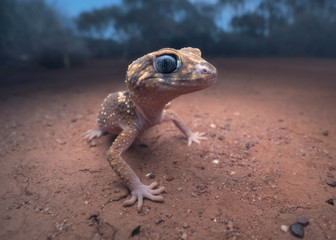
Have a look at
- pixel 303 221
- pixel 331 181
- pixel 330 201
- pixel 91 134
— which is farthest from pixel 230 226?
pixel 91 134

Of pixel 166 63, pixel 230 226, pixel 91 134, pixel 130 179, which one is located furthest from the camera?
pixel 91 134

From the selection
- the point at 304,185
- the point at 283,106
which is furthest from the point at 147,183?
the point at 283,106

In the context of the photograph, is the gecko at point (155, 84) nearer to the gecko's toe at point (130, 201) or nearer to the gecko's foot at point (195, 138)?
the gecko's toe at point (130, 201)

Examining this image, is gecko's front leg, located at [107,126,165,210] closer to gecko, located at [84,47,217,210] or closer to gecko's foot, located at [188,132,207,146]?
gecko, located at [84,47,217,210]

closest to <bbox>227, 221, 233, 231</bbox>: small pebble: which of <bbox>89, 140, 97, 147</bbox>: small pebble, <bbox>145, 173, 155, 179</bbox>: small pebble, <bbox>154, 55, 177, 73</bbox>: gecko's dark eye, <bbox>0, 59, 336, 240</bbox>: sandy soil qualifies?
<bbox>0, 59, 336, 240</bbox>: sandy soil

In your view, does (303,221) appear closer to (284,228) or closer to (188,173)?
(284,228)

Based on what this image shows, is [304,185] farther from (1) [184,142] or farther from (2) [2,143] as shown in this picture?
(2) [2,143]

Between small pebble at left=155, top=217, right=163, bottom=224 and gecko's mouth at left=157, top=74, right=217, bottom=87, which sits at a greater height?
gecko's mouth at left=157, top=74, right=217, bottom=87
